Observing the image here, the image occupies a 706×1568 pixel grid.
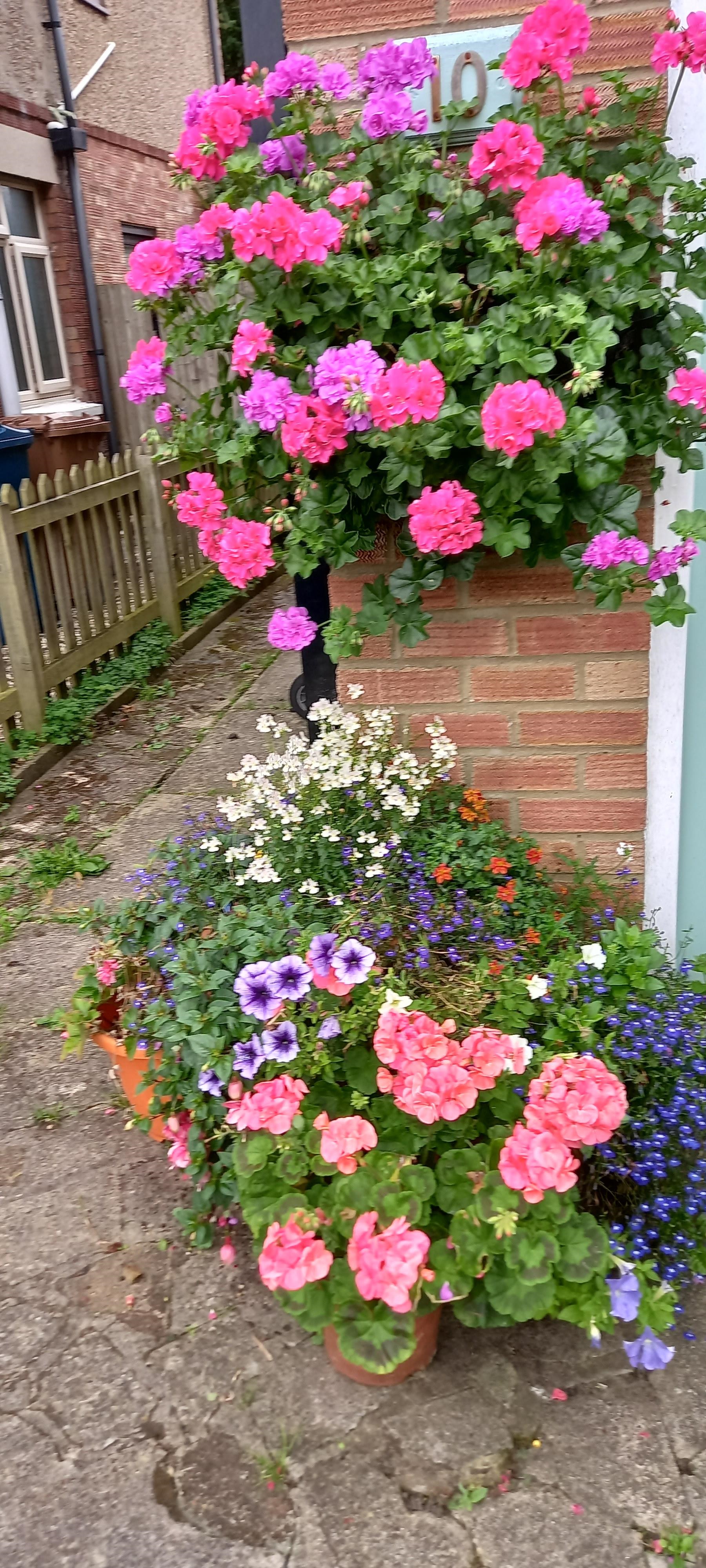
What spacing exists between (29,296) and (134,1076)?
884 centimetres

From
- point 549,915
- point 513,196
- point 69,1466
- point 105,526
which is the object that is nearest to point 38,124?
point 105,526

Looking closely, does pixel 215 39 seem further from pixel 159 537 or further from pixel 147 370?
pixel 147 370

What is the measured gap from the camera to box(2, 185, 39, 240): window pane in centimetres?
912

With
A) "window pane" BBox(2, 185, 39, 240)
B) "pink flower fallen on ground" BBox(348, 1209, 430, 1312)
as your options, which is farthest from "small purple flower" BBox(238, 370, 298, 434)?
"window pane" BBox(2, 185, 39, 240)

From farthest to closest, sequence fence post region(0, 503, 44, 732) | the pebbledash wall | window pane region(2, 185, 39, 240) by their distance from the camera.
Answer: window pane region(2, 185, 39, 240)
fence post region(0, 503, 44, 732)
the pebbledash wall

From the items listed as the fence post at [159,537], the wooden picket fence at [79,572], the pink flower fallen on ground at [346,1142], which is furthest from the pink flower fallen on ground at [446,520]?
the fence post at [159,537]

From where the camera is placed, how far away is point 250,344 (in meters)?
2.14

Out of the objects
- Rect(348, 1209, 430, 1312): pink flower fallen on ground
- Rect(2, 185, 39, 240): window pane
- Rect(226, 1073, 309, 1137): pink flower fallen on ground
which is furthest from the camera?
Rect(2, 185, 39, 240): window pane

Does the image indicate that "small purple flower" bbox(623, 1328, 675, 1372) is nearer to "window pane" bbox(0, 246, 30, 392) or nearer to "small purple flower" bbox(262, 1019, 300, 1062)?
"small purple flower" bbox(262, 1019, 300, 1062)

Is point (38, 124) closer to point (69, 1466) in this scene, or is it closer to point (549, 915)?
point (549, 915)

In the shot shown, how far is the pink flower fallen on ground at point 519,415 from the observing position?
1894 mm

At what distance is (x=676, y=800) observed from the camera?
2.67 metres

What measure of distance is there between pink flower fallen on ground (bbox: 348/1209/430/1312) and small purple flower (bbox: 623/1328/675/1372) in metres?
0.40

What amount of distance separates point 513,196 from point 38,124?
8891 millimetres
